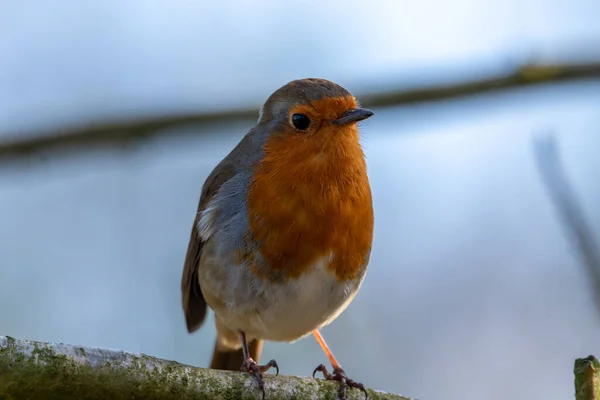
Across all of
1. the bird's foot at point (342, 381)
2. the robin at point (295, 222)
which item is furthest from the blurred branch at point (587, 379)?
the robin at point (295, 222)

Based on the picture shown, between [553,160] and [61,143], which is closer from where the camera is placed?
[553,160]

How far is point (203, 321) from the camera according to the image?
17.7 ft

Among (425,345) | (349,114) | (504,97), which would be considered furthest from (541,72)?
(425,345)

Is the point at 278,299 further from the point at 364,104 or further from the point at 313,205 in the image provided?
the point at 364,104

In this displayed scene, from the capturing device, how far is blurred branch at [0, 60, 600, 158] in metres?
4.83

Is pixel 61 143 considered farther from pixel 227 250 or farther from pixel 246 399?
pixel 246 399

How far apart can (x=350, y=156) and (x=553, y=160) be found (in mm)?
1067

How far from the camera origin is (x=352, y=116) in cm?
434

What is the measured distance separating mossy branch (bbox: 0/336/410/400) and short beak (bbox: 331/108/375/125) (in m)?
1.60

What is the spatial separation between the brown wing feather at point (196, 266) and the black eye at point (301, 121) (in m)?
0.53

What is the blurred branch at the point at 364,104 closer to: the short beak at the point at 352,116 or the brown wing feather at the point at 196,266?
the brown wing feather at the point at 196,266

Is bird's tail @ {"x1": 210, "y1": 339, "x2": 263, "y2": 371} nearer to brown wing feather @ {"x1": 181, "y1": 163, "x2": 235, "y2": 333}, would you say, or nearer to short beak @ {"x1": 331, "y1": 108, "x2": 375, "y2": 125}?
brown wing feather @ {"x1": 181, "y1": 163, "x2": 235, "y2": 333}

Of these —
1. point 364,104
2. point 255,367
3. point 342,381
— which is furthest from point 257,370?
point 364,104

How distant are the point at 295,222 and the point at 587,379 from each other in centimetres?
171
